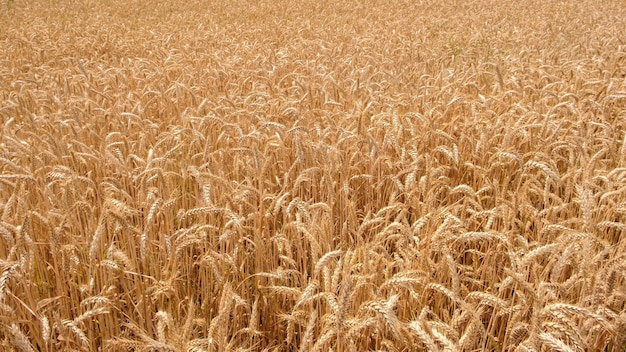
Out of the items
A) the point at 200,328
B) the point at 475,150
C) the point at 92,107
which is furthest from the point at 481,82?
the point at 200,328

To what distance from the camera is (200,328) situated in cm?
204

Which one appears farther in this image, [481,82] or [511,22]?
[511,22]

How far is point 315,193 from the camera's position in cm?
258

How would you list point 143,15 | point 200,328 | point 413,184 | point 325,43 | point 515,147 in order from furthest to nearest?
point 143,15, point 325,43, point 515,147, point 413,184, point 200,328

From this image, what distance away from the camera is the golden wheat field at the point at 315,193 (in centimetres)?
162

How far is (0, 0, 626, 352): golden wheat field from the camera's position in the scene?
5.30 feet

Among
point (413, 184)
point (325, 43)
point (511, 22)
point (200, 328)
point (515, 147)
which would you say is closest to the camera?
point (200, 328)

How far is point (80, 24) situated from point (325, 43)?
17.6ft

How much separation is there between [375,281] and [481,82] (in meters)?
3.77

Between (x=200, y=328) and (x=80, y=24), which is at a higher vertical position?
(x=80, y=24)

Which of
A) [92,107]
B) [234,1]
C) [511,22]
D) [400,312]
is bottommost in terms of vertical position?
[400,312]

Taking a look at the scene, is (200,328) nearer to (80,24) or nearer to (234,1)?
(80,24)

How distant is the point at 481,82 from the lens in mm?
5035

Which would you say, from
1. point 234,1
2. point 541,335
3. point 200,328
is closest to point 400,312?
point 541,335
